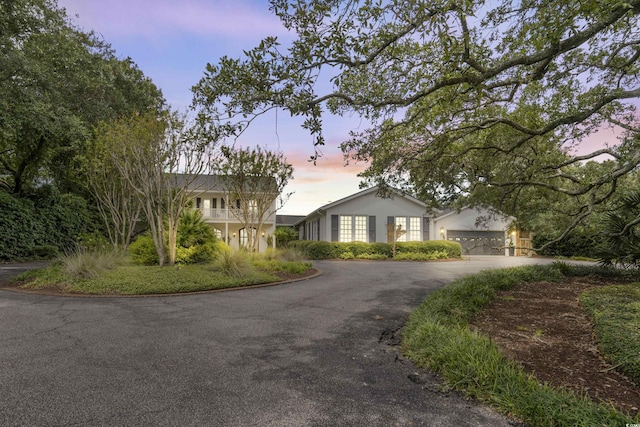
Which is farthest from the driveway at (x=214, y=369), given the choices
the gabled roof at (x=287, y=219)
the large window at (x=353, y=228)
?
the gabled roof at (x=287, y=219)

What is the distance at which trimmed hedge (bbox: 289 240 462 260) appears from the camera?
2175 cm

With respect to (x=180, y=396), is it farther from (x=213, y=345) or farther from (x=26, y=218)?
(x=26, y=218)

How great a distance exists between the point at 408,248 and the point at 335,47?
735 inches

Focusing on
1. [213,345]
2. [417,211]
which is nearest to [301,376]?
[213,345]

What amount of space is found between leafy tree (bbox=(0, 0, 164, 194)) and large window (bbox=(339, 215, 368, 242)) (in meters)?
13.5

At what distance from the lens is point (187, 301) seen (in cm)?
789

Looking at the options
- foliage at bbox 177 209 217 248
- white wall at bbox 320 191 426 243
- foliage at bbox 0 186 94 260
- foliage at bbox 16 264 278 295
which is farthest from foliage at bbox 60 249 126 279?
white wall at bbox 320 191 426 243

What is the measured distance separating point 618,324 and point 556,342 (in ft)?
2.73

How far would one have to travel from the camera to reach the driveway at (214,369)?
290 centimetres

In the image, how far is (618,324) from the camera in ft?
15.2

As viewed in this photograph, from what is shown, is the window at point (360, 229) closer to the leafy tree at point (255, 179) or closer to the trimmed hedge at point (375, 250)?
the trimmed hedge at point (375, 250)

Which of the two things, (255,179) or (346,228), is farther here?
(346,228)

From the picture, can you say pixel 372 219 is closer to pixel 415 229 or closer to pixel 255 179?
pixel 415 229

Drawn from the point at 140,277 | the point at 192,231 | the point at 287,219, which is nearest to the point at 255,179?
the point at 192,231
